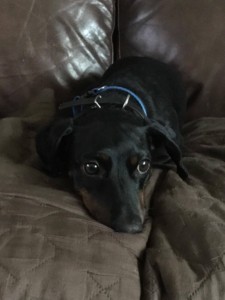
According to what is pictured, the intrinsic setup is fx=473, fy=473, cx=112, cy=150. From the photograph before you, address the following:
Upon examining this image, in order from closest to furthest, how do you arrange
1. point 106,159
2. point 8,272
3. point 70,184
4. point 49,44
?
point 8,272, point 106,159, point 70,184, point 49,44

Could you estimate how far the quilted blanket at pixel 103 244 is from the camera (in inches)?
38.5

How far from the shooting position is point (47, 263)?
3.29 feet

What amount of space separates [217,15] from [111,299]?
1346mm

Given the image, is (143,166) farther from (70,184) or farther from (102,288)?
(102,288)

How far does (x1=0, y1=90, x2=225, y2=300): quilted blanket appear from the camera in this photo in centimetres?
98

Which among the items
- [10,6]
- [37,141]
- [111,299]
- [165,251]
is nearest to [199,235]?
[165,251]

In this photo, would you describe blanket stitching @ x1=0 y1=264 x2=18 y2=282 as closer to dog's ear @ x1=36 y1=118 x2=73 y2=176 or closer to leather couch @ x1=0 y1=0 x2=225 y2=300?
leather couch @ x1=0 y1=0 x2=225 y2=300

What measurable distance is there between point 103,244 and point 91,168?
0.31m

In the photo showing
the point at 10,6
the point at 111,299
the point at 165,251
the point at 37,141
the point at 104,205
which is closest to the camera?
the point at 111,299

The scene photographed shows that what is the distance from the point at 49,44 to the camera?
1.89m

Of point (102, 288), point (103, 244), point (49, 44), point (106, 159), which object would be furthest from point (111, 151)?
point (49, 44)

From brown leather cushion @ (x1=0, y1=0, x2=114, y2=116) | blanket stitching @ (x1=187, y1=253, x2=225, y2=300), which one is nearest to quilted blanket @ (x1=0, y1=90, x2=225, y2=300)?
blanket stitching @ (x1=187, y1=253, x2=225, y2=300)

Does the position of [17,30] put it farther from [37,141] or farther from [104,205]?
[104,205]

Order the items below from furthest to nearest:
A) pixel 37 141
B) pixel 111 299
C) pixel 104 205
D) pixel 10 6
Answer: pixel 10 6 → pixel 37 141 → pixel 104 205 → pixel 111 299
